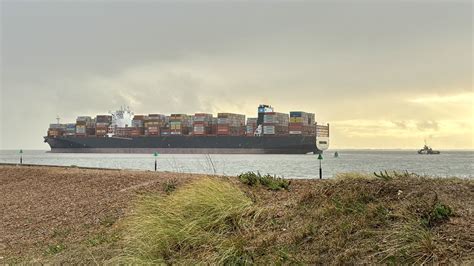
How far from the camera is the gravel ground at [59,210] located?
7.84 m

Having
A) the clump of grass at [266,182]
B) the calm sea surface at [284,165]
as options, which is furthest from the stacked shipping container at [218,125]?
the clump of grass at [266,182]

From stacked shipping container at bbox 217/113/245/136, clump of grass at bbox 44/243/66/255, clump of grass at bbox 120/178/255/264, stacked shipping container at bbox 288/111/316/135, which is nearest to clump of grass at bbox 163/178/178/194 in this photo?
clump of grass at bbox 120/178/255/264

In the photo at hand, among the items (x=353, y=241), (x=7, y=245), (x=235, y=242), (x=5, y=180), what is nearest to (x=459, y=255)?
(x=353, y=241)

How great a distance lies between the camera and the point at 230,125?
10319 centimetres

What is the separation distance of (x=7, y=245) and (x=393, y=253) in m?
6.42

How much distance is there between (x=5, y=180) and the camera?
17422 mm

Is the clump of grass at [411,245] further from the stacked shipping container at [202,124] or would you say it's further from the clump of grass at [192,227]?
the stacked shipping container at [202,124]

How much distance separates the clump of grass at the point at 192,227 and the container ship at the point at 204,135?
87.0m

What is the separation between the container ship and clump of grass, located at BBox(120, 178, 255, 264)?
286ft

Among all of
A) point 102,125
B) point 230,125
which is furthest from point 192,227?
point 102,125

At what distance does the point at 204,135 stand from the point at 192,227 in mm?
95229

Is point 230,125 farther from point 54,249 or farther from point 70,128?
point 54,249

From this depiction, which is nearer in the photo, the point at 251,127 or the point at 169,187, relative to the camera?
the point at 169,187

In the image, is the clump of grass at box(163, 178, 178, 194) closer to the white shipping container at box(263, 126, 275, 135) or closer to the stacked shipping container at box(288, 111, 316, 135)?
the white shipping container at box(263, 126, 275, 135)
